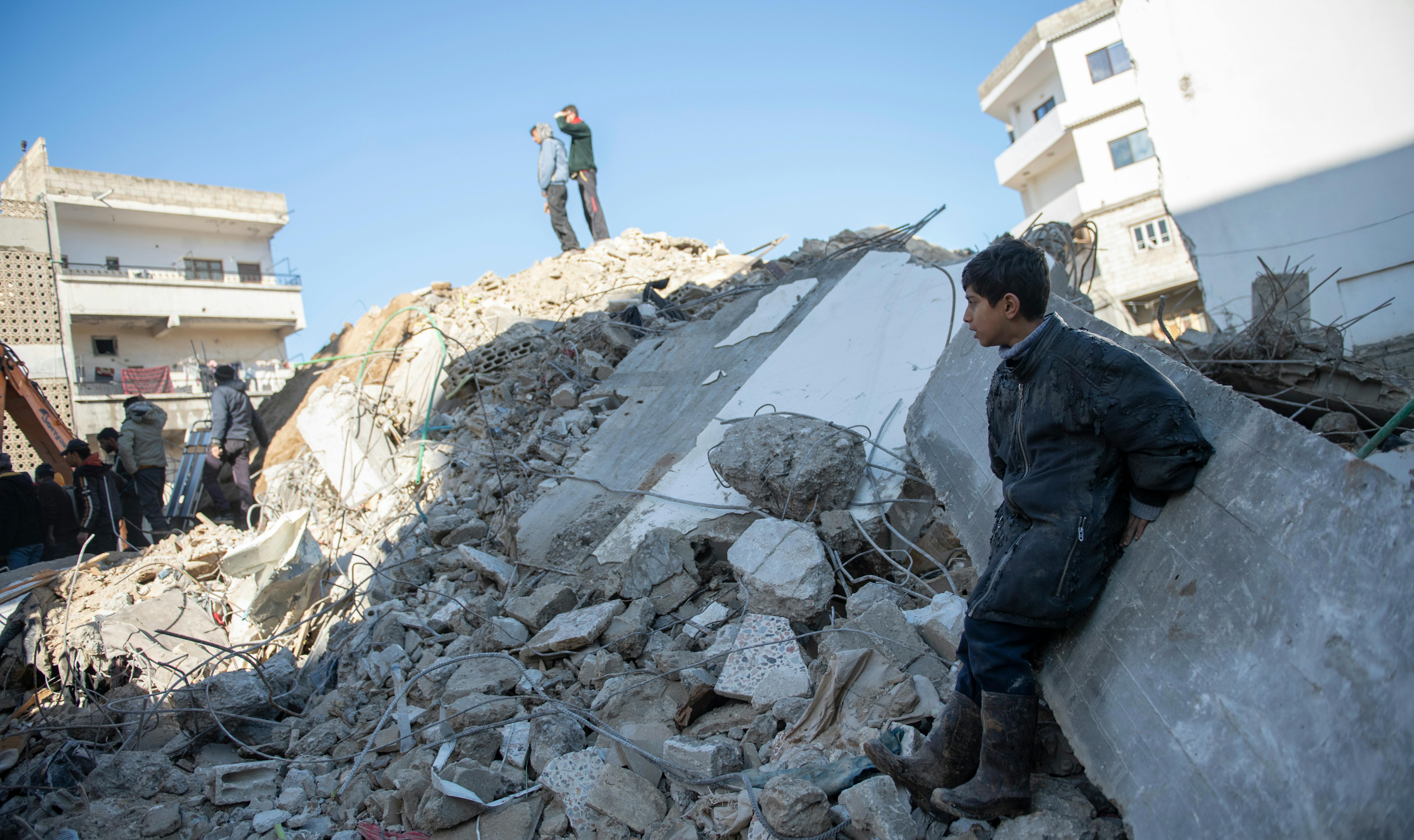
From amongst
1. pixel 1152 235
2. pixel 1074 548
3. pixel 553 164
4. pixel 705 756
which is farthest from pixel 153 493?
pixel 1152 235

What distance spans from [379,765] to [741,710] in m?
1.53

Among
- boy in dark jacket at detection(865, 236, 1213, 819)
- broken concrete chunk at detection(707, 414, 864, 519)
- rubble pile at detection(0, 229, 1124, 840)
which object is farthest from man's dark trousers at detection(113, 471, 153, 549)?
boy in dark jacket at detection(865, 236, 1213, 819)

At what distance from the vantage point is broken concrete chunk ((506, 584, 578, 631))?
141 inches

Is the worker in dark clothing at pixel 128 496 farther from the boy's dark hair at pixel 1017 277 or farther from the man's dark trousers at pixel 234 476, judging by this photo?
the boy's dark hair at pixel 1017 277

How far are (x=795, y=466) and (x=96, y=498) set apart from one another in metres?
7.28

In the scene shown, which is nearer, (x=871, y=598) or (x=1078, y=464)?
(x=1078, y=464)

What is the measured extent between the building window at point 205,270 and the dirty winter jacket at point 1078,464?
1246 inches

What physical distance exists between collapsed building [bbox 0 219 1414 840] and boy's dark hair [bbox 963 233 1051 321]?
1.56ft

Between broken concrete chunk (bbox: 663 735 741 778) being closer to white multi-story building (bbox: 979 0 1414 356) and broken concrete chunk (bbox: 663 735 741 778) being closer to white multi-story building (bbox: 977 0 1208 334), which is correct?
white multi-story building (bbox: 979 0 1414 356)

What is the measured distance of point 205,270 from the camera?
1096 inches

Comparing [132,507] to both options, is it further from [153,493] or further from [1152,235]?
[1152,235]

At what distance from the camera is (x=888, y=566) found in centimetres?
337

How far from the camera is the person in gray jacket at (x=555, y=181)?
10570 mm

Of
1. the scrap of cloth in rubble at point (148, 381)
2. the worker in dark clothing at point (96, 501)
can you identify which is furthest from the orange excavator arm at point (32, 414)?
the scrap of cloth in rubble at point (148, 381)
